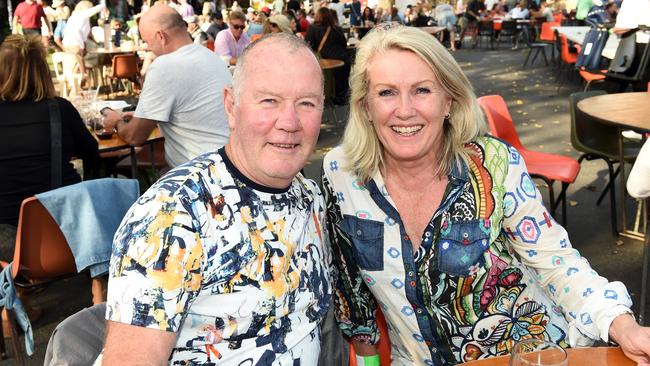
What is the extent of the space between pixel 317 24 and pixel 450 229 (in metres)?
8.91

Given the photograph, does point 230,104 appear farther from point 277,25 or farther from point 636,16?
point 277,25

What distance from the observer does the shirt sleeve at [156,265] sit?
144 centimetres

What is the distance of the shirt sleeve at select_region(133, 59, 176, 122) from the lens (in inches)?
173

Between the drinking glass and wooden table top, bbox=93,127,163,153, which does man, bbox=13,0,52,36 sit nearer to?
wooden table top, bbox=93,127,163,153

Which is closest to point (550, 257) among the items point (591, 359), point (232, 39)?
point (591, 359)

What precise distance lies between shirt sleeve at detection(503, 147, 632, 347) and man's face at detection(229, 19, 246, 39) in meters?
8.22

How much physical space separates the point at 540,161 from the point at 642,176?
2362mm

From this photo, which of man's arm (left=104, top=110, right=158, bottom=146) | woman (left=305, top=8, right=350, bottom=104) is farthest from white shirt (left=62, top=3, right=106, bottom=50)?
man's arm (left=104, top=110, right=158, bottom=146)

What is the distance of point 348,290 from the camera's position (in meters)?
2.15

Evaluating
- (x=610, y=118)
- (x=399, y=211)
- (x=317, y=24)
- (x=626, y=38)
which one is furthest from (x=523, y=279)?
(x=317, y=24)

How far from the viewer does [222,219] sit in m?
1.62

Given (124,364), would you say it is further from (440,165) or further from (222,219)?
(440,165)

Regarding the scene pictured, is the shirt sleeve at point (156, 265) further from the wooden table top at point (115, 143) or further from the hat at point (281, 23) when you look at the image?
A: the hat at point (281, 23)

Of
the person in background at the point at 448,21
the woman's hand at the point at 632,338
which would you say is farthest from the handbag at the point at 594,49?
the person in background at the point at 448,21
